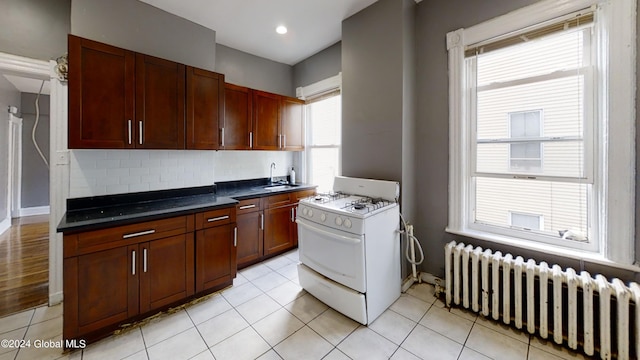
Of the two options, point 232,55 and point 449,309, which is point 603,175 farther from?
point 232,55

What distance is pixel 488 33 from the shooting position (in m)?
2.05

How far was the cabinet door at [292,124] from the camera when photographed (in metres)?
3.57

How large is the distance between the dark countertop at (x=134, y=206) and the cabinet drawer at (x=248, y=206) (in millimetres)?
65

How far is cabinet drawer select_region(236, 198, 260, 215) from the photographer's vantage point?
282cm

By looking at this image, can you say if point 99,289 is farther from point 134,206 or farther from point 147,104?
point 147,104

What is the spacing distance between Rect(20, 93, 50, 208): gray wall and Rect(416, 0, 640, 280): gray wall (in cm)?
776

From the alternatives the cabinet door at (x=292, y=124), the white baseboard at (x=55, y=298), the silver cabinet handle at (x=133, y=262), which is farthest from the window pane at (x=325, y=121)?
the white baseboard at (x=55, y=298)

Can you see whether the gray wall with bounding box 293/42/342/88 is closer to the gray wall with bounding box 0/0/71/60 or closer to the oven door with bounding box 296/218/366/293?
the oven door with bounding box 296/218/366/293

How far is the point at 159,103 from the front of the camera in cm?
222

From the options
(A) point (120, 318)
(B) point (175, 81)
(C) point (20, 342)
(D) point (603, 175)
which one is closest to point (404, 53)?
(D) point (603, 175)

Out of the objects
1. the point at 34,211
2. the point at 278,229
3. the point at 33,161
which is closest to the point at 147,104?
the point at 278,229

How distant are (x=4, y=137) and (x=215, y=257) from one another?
4.92 m

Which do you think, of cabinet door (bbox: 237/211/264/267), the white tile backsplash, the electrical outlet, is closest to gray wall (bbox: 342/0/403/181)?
cabinet door (bbox: 237/211/264/267)

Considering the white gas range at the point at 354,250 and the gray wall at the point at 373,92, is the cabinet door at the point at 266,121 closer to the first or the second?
the gray wall at the point at 373,92
